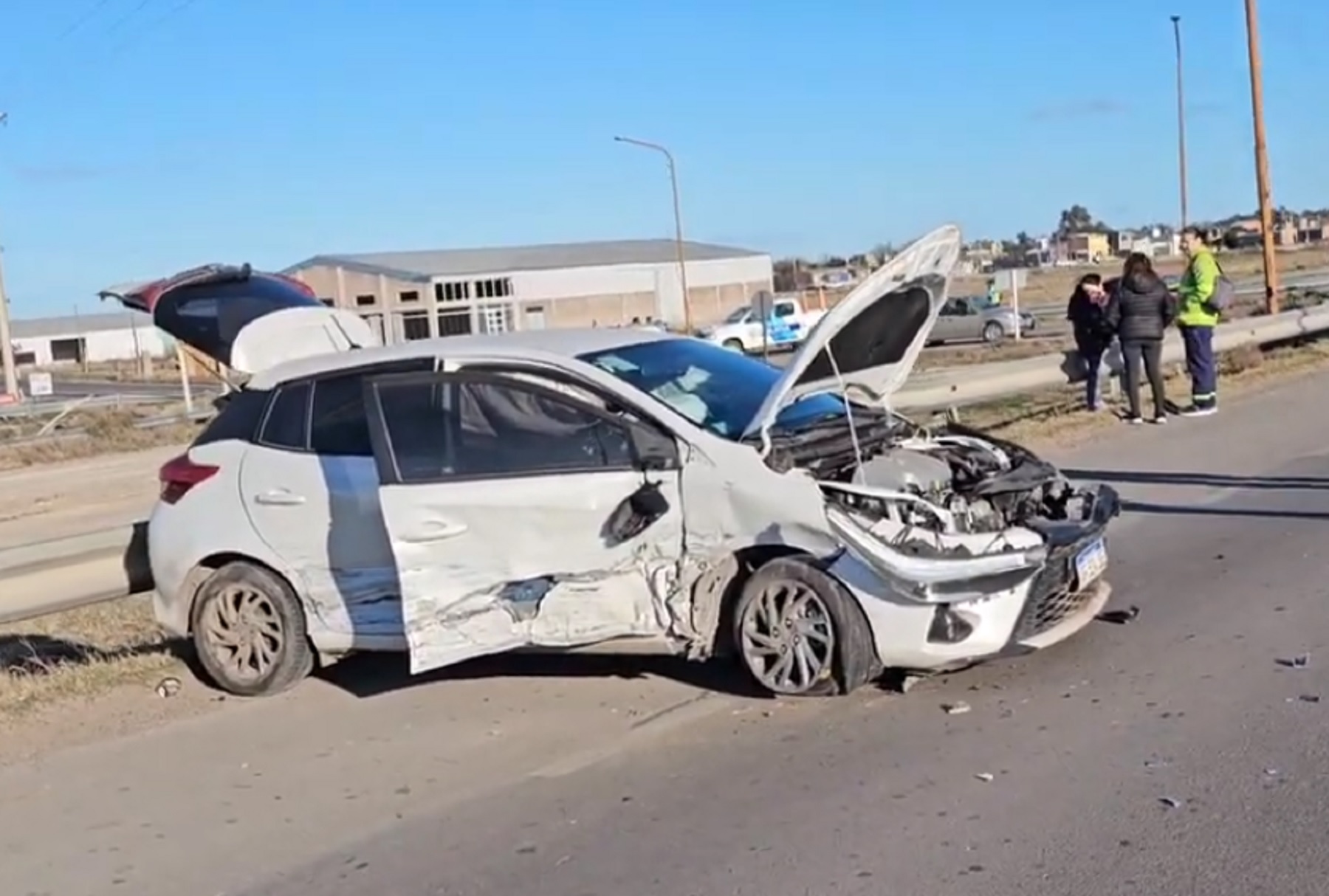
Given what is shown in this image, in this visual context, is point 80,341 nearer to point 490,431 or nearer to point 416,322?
point 416,322

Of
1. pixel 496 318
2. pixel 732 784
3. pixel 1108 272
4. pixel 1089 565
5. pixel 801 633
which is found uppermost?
pixel 496 318

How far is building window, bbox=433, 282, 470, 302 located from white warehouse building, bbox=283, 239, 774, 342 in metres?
0.05

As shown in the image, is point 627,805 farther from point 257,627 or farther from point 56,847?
point 257,627

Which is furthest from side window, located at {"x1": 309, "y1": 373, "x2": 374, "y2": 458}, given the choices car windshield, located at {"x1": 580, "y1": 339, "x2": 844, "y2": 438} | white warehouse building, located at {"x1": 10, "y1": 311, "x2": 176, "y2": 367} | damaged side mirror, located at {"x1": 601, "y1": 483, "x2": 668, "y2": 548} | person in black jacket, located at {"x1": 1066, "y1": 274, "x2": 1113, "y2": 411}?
white warehouse building, located at {"x1": 10, "y1": 311, "x2": 176, "y2": 367}

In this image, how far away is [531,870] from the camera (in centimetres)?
523

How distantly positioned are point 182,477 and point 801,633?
321 cm

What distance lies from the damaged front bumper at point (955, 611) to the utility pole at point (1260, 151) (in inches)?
884

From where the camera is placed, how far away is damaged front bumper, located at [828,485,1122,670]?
6.70 metres

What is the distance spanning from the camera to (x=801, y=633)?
6.90 m

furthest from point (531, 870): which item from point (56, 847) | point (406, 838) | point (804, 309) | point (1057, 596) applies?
point (804, 309)

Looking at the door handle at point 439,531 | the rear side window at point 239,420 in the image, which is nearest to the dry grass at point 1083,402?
the rear side window at point 239,420

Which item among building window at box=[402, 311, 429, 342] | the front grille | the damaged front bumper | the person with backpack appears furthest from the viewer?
building window at box=[402, 311, 429, 342]

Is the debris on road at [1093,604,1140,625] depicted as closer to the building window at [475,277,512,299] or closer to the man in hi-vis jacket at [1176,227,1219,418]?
the man in hi-vis jacket at [1176,227,1219,418]

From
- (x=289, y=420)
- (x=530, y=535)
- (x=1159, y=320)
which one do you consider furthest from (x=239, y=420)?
(x=1159, y=320)
